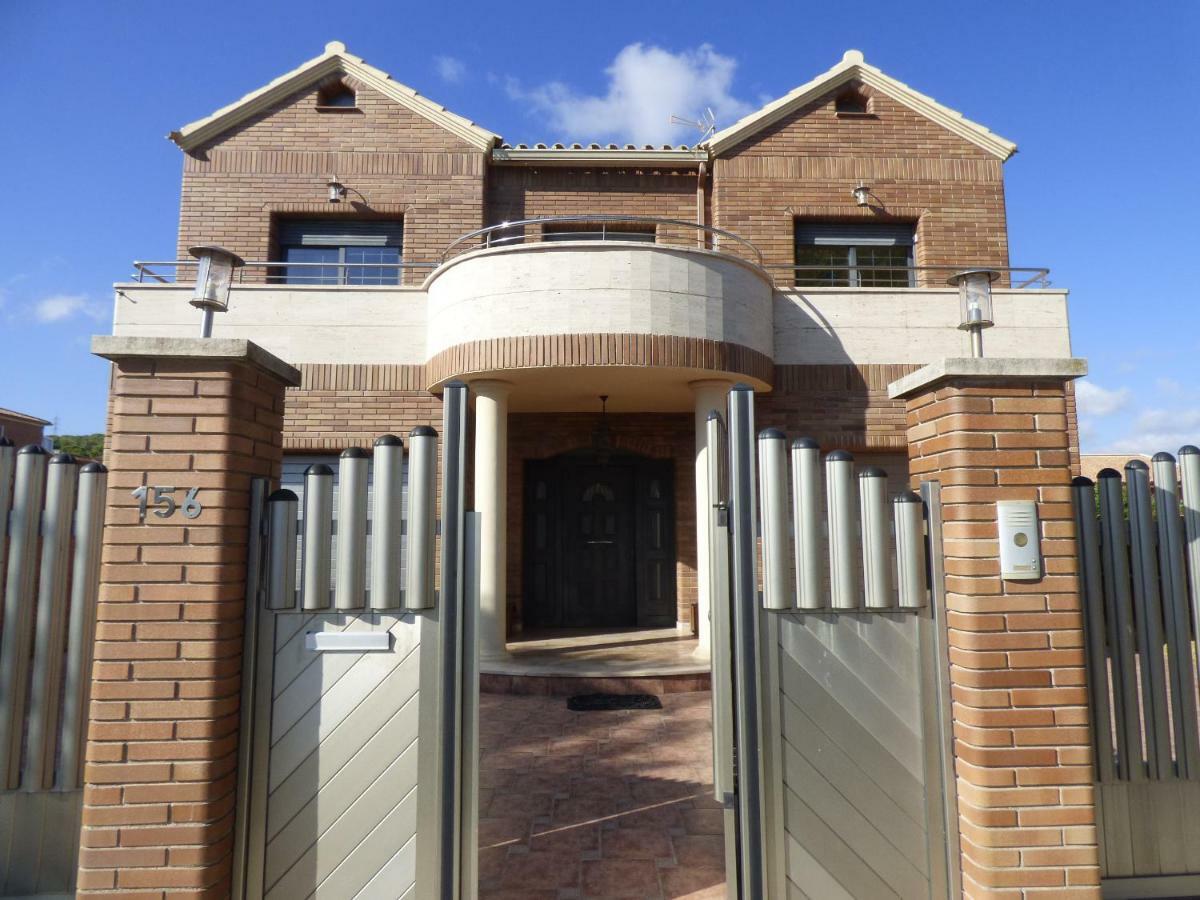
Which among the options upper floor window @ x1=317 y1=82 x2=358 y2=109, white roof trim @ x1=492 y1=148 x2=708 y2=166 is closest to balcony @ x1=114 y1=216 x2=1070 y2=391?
white roof trim @ x1=492 y1=148 x2=708 y2=166

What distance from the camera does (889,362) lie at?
920 cm

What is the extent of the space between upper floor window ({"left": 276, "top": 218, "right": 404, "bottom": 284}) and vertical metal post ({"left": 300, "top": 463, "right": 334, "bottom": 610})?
8349 millimetres

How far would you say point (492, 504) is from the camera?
7.68 meters

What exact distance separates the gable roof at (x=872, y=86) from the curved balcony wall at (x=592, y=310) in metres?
3.72

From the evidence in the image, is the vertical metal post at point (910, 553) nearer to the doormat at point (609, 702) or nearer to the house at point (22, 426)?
the doormat at point (609, 702)

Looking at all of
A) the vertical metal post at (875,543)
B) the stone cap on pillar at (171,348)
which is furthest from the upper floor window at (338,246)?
the vertical metal post at (875,543)

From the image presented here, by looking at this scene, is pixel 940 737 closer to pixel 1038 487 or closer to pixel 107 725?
pixel 1038 487

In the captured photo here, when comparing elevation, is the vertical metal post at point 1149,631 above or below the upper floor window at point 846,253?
below

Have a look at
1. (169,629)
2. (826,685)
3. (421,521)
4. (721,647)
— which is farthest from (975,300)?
(169,629)

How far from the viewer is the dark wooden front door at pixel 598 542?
10.3m

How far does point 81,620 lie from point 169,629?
0.67 m

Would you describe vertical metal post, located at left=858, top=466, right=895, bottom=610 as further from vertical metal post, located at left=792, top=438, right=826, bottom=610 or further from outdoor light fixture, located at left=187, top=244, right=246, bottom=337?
outdoor light fixture, located at left=187, top=244, right=246, bottom=337

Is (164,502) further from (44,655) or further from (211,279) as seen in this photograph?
(211,279)

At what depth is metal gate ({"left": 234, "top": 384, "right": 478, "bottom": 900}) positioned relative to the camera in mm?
2572
